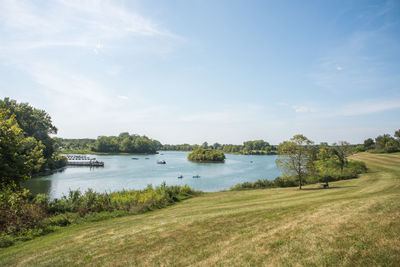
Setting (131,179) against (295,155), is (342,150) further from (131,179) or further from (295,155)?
(131,179)

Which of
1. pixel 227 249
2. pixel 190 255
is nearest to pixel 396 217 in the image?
pixel 227 249

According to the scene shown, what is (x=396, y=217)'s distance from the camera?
9102mm

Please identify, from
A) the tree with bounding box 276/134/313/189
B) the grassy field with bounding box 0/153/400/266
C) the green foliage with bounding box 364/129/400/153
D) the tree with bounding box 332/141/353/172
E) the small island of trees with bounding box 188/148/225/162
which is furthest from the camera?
the small island of trees with bounding box 188/148/225/162

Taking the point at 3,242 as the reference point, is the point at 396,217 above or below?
above

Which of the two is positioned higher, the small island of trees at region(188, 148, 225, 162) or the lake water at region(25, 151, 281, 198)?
the small island of trees at region(188, 148, 225, 162)

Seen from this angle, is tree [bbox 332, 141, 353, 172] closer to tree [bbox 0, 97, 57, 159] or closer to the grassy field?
the grassy field

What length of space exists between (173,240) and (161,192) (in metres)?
19.2

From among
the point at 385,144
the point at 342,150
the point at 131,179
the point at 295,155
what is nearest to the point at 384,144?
the point at 385,144

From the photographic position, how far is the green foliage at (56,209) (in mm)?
14835

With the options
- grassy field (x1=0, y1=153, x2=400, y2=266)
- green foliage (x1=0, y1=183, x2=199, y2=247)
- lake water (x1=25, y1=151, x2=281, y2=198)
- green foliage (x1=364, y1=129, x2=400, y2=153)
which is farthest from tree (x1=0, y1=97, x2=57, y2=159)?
green foliage (x1=364, y1=129, x2=400, y2=153)

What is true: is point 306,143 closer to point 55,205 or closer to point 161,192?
point 161,192

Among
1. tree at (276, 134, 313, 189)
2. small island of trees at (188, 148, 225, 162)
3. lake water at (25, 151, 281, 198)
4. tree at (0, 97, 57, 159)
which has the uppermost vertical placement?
tree at (0, 97, 57, 159)

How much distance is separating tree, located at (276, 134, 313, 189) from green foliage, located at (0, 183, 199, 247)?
1597 cm

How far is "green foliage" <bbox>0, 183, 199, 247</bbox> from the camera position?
14835mm
